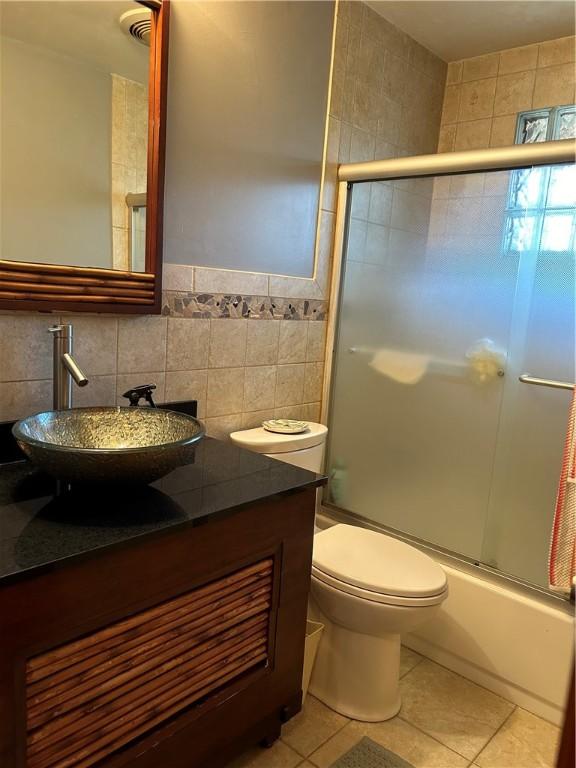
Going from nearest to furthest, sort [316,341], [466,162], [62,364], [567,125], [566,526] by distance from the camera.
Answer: [62,364]
[566,526]
[466,162]
[316,341]
[567,125]

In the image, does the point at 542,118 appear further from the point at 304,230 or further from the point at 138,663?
the point at 138,663

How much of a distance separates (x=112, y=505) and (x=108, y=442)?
0.98ft

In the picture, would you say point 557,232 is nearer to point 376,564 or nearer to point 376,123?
point 376,123

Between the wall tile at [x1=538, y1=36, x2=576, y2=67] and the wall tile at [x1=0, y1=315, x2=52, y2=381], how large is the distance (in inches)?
89.6

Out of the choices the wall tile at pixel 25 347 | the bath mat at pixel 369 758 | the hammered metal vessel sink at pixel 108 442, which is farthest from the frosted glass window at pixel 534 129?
the bath mat at pixel 369 758

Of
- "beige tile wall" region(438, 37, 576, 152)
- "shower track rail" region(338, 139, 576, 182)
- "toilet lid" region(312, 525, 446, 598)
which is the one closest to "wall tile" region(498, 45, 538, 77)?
"beige tile wall" region(438, 37, 576, 152)

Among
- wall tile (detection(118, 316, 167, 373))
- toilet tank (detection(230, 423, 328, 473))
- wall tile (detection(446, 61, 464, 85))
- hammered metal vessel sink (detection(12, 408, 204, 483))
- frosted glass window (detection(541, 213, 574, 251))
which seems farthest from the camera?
wall tile (detection(446, 61, 464, 85))

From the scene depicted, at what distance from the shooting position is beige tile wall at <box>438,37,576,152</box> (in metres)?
2.36

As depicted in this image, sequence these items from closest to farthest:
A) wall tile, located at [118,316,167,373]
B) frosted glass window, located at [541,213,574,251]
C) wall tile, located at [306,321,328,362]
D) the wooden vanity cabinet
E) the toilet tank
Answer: the wooden vanity cabinet < wall tile, located at [118,316,167,373] < frosted glass window, located at [541,213,574,251] < the toilet tank < wall tile, located at [306,321,328,362]

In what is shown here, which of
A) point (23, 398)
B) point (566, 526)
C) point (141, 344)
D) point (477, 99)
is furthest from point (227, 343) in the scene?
point (477, 99)

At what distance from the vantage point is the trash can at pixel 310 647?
1.66 metres

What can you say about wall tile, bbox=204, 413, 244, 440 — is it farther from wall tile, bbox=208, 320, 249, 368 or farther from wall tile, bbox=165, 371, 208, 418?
wall tile, bbox=208, 320, 249, 368

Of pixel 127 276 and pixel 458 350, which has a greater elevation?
pixel 127 276

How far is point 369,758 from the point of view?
60.3 inches
